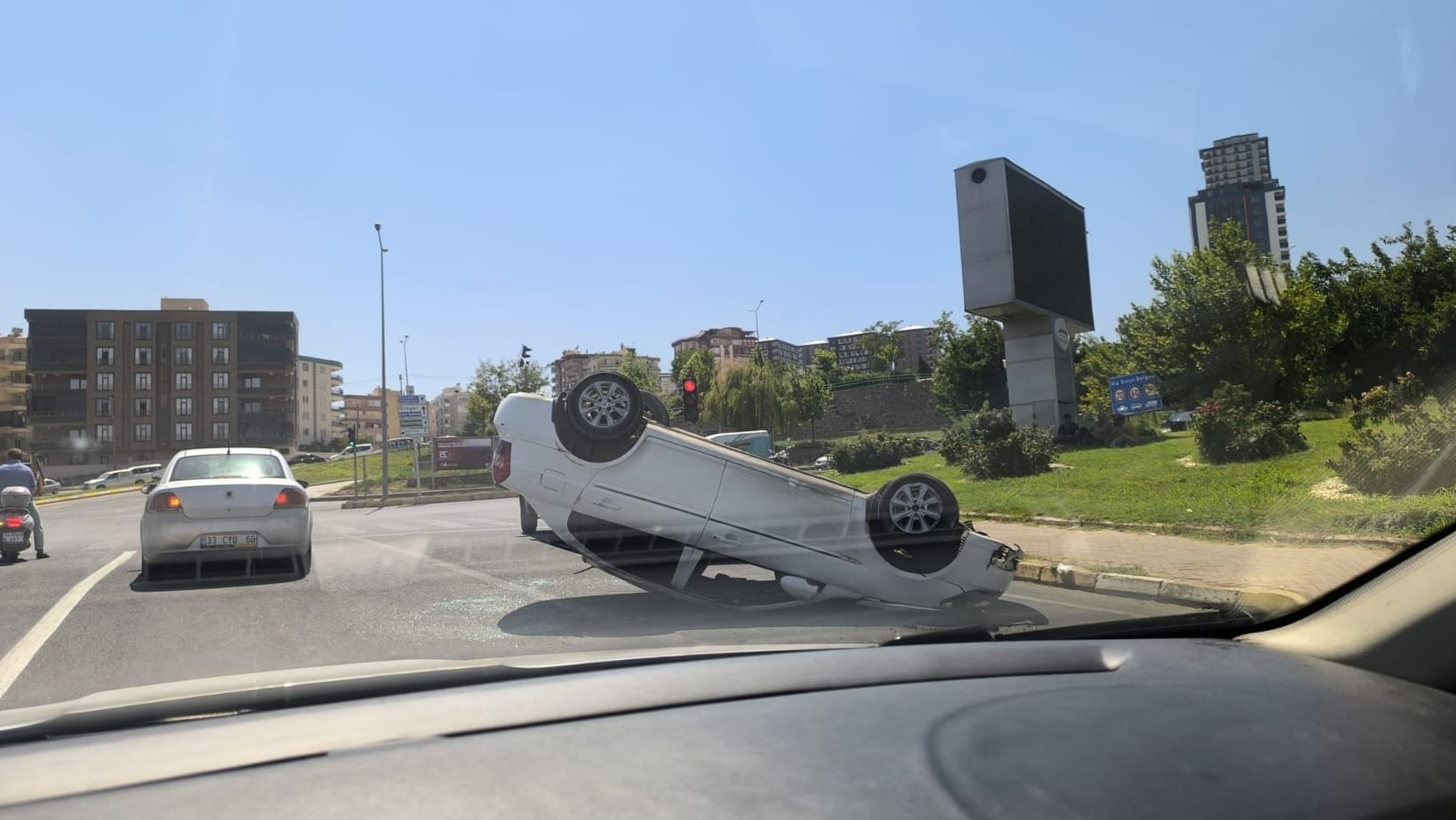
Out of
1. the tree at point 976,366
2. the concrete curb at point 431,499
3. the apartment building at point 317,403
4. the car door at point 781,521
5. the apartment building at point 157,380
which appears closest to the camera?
the car door at point 781,521

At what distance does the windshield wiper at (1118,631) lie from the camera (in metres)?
3.83

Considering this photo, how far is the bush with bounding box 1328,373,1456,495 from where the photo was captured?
20.2 ft

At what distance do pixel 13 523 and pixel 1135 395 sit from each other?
91.0ft

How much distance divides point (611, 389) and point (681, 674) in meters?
4.84

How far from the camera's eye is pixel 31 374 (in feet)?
233

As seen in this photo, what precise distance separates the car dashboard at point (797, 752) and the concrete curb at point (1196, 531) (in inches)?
117

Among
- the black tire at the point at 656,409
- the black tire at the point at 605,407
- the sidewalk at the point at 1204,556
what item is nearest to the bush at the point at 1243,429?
the sidewalk at the point at 1204,556

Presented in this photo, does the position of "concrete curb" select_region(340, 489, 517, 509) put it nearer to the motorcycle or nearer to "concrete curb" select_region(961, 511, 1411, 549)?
the motorcycle

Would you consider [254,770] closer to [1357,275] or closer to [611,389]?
[611,389]

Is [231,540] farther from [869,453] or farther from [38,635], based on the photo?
[869,453]

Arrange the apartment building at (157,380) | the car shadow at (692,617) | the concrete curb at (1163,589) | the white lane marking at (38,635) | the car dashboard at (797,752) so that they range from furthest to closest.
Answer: the apartment building at (157,380) → the car shadow at (692,617) → the white lane marking at (38,635) → the concrete curb at (1163,589) → the car dashboard at (797,752)

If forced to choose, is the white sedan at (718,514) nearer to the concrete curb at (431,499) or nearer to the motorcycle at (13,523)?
the motorcycle at (13,523)

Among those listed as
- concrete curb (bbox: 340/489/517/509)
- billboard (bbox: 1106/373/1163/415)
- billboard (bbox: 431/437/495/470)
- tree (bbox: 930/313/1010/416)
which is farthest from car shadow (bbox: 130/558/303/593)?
tree (bbox: 930/313/1010/416)

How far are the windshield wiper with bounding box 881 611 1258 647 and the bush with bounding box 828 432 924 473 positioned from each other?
350 inches
